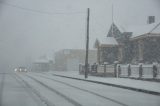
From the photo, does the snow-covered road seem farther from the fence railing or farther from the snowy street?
the fence railing

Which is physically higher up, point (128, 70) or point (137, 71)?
point (128, 70)

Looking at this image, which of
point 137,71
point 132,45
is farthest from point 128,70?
point 132,45

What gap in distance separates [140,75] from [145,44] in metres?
9.22

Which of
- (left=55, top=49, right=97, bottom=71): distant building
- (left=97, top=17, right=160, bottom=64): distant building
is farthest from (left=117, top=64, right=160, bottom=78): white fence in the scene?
(left=55, top=49, right=97, bottom=71): distant building

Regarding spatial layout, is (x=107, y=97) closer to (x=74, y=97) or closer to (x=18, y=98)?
(x=74, y=97)

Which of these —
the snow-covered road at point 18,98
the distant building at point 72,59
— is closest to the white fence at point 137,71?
the snow-covered road at point 18,98

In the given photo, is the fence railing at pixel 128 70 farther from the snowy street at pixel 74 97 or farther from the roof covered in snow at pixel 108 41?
the snowy street at pixel 74 97

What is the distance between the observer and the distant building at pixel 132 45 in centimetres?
4359

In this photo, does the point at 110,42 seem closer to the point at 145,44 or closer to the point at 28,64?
the point at 145,44

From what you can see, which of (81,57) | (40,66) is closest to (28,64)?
(40,66)

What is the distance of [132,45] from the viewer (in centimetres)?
4953

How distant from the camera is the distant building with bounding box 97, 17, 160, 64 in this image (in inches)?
1716

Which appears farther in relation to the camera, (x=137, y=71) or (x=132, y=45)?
(x=132, y=45)

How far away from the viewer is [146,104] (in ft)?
49.6
